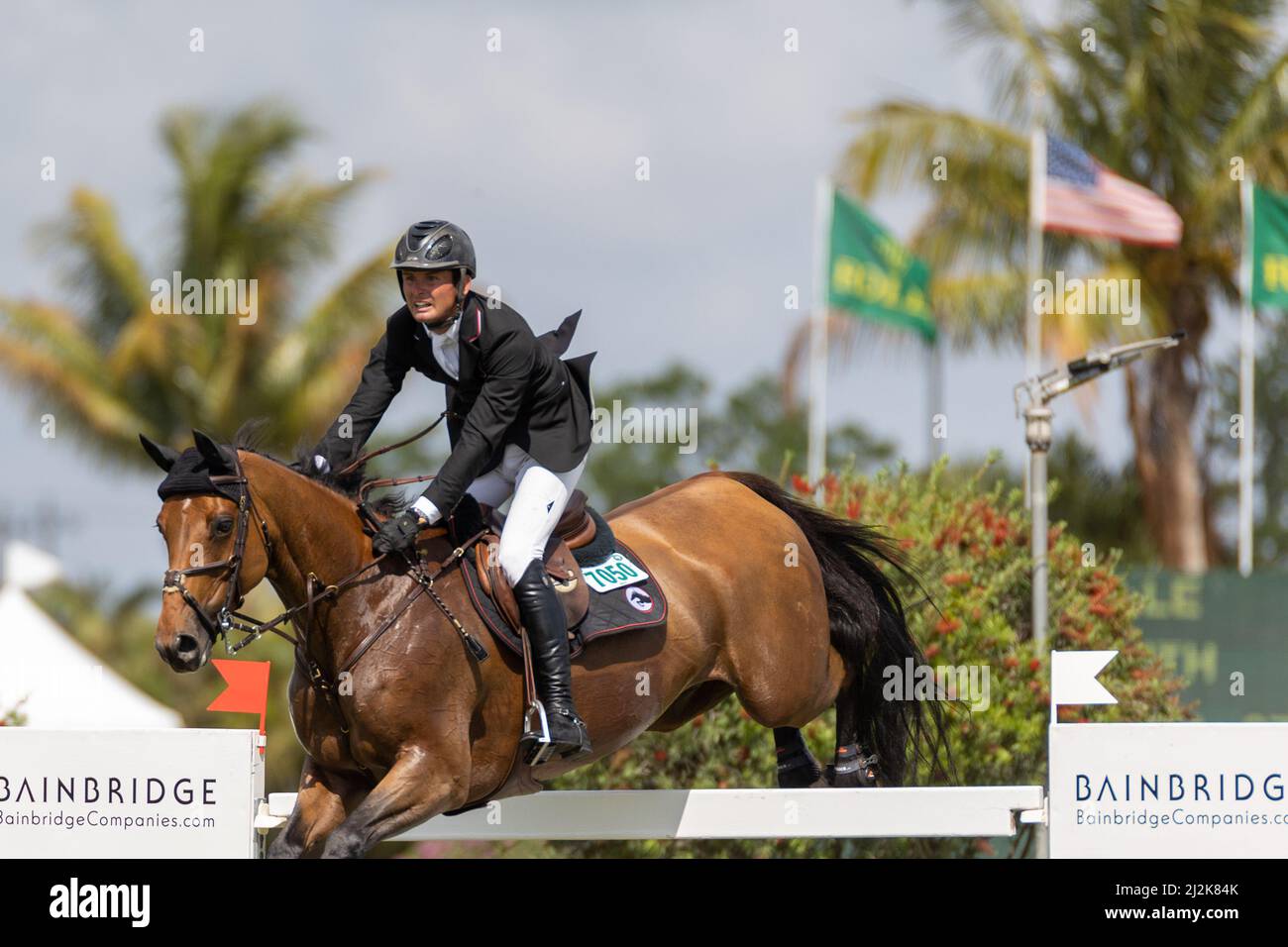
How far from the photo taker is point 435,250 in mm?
6109

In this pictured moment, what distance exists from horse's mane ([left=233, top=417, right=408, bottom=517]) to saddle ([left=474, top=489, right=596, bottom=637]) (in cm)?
36

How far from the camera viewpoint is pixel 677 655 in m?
6.89

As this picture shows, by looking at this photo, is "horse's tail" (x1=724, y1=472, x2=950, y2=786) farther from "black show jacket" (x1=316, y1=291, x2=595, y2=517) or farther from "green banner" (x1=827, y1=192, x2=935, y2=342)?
"green banner" (x1=827, y1=192, x2=935, y2=342)

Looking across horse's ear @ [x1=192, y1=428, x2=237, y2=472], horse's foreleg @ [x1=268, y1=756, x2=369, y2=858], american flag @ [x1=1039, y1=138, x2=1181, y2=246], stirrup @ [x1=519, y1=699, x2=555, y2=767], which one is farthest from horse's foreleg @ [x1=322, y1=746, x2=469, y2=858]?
american flag @ [x1=1039, y1=138, x2=1181, y2=246]

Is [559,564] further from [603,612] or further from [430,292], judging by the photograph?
[430,292]

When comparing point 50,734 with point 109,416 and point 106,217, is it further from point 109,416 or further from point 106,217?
point 106,217

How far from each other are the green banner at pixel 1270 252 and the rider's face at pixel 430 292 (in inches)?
657

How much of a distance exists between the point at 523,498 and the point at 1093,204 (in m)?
13.3

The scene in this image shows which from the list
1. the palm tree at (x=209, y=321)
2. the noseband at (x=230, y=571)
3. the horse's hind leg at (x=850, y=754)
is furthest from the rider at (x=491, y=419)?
the palm tree at (x=209, y=321)

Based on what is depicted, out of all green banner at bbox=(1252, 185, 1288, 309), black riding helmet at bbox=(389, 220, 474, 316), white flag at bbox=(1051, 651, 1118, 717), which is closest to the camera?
black riding helmet at bbox=(389, 220, 474, 316)

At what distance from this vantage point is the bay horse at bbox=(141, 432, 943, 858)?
5.80 metres

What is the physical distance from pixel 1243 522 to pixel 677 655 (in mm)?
15051
